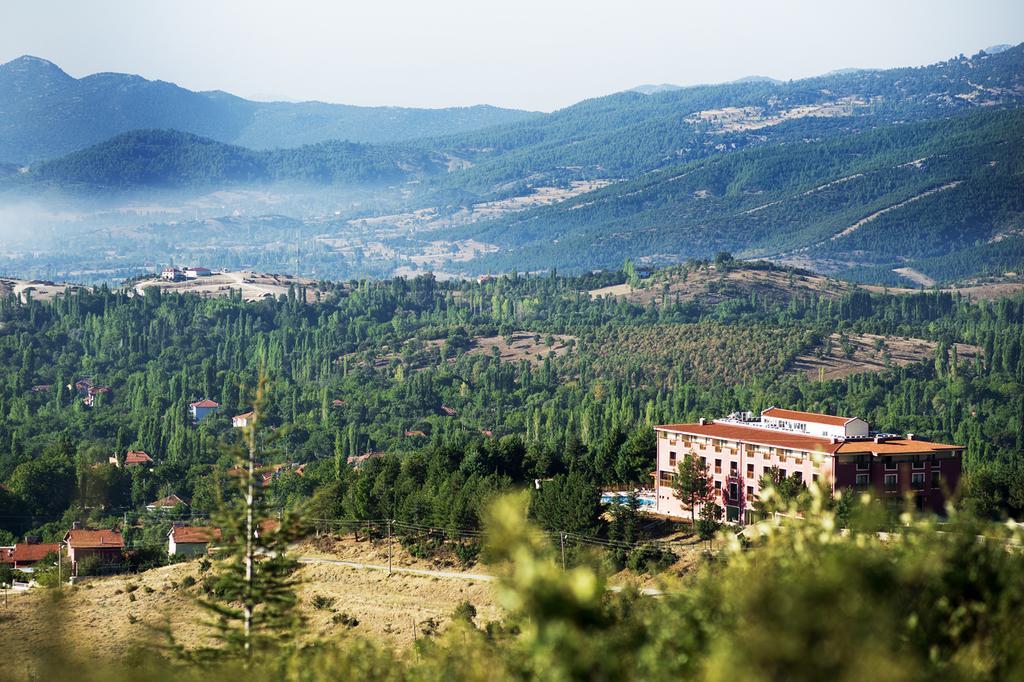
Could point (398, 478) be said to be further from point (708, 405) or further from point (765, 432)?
point (708, 405)

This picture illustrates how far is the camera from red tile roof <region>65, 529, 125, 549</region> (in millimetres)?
75250

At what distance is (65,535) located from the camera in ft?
269

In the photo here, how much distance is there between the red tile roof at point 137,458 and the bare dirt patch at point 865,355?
5853cm

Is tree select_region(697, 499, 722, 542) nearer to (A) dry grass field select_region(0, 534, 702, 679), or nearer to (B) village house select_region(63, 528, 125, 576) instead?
(A) dry grass field select_region(0, 534, 702, 679)

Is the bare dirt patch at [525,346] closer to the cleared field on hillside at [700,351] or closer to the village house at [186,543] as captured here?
the cleared field on hillside at [700,351]

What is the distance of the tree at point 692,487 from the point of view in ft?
225

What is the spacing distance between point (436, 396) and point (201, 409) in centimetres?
2136

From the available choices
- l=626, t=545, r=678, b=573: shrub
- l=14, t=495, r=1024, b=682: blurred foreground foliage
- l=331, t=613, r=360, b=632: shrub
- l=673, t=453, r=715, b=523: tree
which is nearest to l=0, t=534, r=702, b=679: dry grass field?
l=331, t=613, r=360, b=632: shrub

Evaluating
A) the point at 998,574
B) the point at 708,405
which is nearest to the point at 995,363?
the point at 708,405

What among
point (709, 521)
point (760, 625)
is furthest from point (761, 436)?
point (760, 625)

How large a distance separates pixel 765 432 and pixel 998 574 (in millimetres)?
42638

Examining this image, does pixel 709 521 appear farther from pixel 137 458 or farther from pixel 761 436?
pixel 137 458

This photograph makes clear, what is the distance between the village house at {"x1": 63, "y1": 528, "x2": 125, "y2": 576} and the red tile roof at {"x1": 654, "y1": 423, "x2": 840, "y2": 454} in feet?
85.1

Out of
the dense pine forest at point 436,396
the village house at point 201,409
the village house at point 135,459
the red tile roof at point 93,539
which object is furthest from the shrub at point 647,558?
the village house at point 201,409
